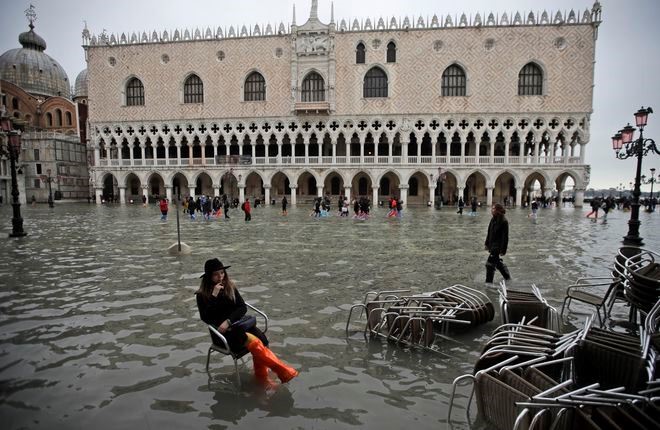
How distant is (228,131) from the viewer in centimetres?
3841

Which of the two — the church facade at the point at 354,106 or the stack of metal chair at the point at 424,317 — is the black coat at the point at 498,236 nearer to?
the stack of metal chair at the point at 424,317

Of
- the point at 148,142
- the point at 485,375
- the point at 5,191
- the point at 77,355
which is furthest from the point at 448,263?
the point at 5,191

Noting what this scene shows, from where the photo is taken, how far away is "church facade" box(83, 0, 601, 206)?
1348 inches

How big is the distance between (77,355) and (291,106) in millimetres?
34618

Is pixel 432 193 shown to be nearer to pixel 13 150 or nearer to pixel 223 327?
pixel 13 150

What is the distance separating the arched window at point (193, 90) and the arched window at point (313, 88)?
413 inches

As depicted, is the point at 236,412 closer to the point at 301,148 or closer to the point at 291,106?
the point at 291,106

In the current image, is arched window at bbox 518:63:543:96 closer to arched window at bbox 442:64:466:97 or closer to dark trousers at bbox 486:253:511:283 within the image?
arched window at bbox 442:64:466:97

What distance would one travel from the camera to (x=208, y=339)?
4.79 metres

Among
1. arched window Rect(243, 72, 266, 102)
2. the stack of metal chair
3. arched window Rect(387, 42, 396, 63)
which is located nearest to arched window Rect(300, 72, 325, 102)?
arched window Rect(243, 72, 266, 102)

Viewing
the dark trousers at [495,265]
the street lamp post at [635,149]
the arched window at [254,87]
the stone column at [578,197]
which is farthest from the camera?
the arched window at [254,87]

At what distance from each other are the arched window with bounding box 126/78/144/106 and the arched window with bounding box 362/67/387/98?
74.8 ft

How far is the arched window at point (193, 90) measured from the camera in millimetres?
39312

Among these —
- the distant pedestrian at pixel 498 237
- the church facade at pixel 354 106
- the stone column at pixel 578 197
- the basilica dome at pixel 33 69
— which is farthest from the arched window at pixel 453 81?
the basilica dome at pixel 33 69
